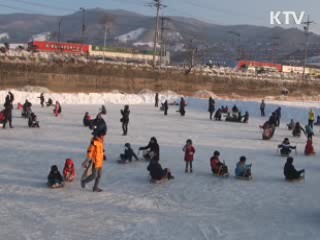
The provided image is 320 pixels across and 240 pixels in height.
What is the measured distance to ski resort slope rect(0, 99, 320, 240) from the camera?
30.3 ft

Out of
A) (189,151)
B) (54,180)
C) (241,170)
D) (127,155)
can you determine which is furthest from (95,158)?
(241,170)

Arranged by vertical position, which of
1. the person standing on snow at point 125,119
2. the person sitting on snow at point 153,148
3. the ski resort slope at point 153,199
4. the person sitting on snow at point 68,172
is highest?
the person standing on snow at point 125,119

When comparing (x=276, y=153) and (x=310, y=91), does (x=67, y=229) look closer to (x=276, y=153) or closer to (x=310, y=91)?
(x=276, y=153)

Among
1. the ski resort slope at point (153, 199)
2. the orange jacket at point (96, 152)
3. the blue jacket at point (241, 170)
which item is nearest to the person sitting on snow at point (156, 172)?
the ski resort slope at point (153, 199)

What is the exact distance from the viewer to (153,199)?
Answer: 11570mm

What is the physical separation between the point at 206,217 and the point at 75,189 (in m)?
3.52

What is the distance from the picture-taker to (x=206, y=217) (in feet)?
33.7

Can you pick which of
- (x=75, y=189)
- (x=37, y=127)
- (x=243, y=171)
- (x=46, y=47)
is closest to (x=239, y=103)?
(x=37, y=127)

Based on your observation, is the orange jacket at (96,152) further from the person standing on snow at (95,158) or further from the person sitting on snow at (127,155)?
the person sitting on snow at (127,155)

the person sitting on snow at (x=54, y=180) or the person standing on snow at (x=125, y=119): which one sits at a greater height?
the person standing on snow at (x=125, y=119)

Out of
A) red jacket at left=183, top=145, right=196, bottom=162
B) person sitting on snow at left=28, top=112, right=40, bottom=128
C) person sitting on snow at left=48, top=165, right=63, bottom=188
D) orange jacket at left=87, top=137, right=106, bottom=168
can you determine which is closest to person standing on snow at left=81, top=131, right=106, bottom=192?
orange jacket at left=87, top=137, right=106, bottom=168

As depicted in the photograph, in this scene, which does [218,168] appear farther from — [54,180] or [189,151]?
[54,180]

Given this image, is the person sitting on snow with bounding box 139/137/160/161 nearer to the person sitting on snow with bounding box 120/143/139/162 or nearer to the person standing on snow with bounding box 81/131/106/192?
the person sitting on snow with bounding box 120/143/139/162

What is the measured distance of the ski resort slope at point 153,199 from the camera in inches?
363
